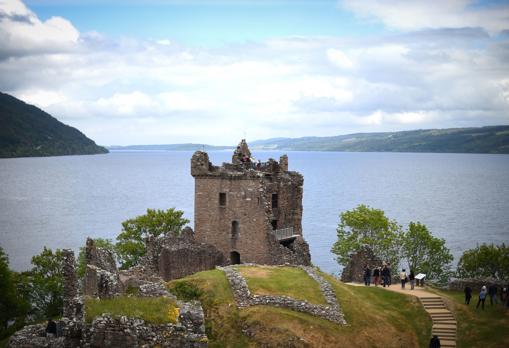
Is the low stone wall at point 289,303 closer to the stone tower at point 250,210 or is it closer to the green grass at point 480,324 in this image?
the green grass at point 480,324

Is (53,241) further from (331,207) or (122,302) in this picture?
(122,302)

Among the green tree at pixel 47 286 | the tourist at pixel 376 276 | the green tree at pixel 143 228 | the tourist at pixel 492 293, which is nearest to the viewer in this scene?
the tourist at pixel 492 293

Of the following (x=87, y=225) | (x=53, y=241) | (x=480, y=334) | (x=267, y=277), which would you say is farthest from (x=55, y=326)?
(x=87, y=225)

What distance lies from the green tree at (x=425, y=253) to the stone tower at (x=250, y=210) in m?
19.1

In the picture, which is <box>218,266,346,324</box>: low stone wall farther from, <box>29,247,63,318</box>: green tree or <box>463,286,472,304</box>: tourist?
<box>29,247,63,318</box>: green tree

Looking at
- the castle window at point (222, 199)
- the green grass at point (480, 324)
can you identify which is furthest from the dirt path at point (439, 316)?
the castle window at point (222, 199)

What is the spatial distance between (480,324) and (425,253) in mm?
34092

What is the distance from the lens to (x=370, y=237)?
72.4 metres

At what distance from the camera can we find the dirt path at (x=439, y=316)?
36.6 m

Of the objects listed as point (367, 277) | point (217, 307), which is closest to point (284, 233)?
point (367, 277)

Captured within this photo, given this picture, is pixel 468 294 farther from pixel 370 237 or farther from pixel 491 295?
pixel 370 237

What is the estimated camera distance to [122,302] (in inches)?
1126

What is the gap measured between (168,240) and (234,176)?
8194 millimetres

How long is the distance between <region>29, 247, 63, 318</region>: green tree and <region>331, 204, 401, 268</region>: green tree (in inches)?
1241
